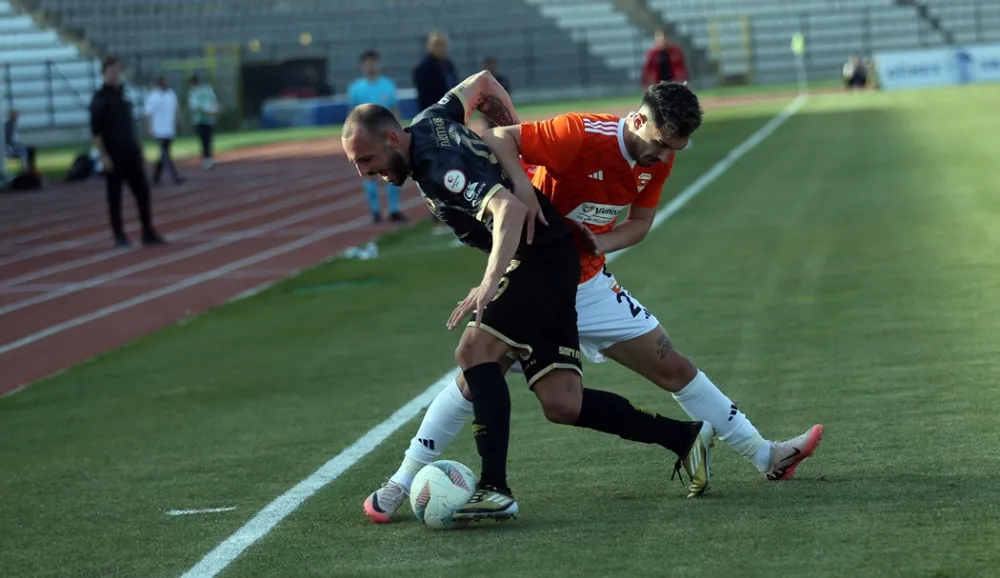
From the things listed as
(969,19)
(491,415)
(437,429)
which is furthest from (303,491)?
(969,19)

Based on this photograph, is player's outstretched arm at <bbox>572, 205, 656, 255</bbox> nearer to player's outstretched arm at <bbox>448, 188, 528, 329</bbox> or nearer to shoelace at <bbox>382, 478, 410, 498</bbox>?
player's outstretched arm at <bbox>448, 188, 528, 329</bbox>

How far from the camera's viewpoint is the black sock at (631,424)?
5820 millimetres

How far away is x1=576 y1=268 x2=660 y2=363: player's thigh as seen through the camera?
5.88m

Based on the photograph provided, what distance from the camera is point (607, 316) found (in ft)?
19.3

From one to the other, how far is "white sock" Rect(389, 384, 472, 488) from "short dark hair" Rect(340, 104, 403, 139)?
1.12 metres

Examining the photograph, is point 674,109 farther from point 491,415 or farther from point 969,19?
point 969,19

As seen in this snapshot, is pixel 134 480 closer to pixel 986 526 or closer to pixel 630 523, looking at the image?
pixel 630 523

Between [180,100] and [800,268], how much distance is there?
1523 inches

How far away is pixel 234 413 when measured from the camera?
8812mm

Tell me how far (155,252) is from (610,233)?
13.2m

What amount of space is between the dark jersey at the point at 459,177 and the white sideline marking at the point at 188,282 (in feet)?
25.9

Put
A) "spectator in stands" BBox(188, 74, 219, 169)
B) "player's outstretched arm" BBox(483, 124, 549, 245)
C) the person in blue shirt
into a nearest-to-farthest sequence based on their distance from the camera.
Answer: "player's outstretched arm" BBox(483, 124, 549, 245) < the person in blue shirt < "spectator in stands" BBox(188, 74, 219, 169)

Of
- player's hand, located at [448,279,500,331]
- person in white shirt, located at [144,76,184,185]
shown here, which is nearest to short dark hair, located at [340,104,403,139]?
player's hand, located at [448,279,500,331]

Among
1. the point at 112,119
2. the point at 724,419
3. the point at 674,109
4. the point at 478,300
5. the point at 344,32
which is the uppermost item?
the point at 344,32
